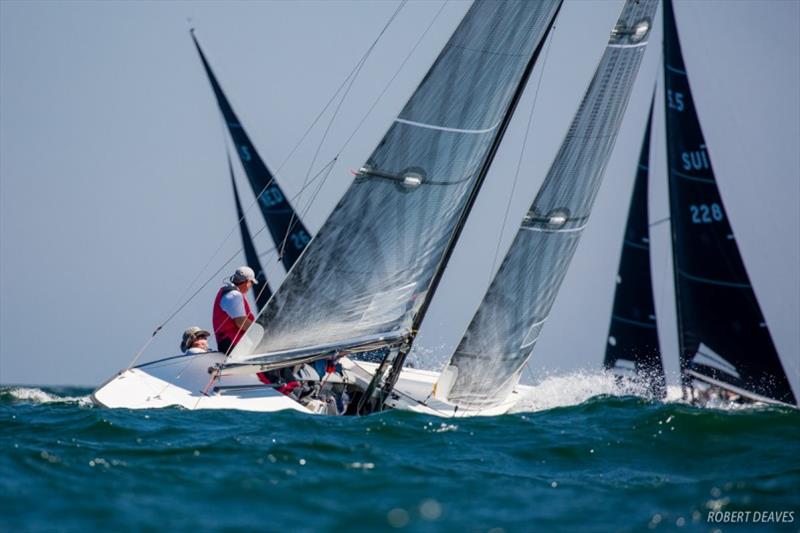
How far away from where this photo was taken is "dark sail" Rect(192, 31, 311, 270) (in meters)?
20.3

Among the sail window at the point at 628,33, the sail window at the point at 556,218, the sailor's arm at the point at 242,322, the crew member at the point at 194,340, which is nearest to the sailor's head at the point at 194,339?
the crew member at the point at 194,340

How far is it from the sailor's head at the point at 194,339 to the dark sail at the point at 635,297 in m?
9.06

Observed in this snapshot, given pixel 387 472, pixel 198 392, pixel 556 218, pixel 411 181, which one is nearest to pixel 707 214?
pixel 556 218

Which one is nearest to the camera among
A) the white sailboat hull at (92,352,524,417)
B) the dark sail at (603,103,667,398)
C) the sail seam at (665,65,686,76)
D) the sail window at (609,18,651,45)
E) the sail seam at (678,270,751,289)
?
the white sailboat hull at (92,352,524,417)

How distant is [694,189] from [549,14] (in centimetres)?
627

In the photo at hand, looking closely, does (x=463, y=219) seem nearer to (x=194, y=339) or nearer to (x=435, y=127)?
(x=435, y=127)

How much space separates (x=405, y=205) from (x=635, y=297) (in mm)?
9301

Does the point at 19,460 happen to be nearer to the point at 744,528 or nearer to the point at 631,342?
the point at 744,528

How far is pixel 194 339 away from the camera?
11.7 m

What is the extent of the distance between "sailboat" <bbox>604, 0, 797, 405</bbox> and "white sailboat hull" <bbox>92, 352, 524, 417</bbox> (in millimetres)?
5136

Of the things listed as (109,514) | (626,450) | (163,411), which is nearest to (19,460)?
(109,514)

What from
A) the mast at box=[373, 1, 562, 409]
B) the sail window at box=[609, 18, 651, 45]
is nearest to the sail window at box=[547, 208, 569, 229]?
the mast at box=[373, 1, 562, 409]

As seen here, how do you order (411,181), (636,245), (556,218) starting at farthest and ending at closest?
(636,245) → (556,218) → (411,181)

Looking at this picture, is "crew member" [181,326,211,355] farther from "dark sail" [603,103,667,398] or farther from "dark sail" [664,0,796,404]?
"dark sail" [603,103,667,398]
